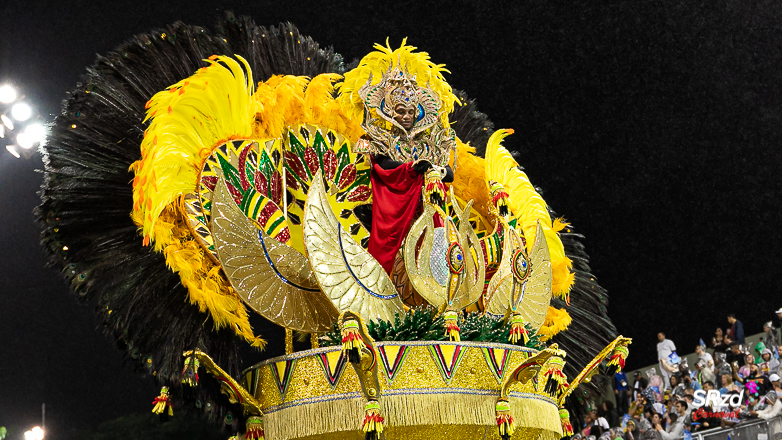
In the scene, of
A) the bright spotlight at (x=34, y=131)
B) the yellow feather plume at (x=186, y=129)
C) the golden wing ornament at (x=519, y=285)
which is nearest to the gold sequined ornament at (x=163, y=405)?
the yellow feather plume at (x=186, y=129)

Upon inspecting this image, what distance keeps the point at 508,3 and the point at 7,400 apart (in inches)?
255

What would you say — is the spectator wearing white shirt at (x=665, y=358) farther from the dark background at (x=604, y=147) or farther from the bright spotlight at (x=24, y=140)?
the bright spotlight at (x=24, y=140)

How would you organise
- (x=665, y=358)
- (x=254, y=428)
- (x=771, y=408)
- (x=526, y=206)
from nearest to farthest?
1. (x=254, y=428)
2. (x=526, y=206)
3. (x=771, y=408)
4. (x=665, y=358)

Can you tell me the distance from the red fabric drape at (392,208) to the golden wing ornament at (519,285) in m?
0.56

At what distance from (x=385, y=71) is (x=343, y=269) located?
1.42 meters

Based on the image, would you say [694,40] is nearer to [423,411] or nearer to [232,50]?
[232,50]

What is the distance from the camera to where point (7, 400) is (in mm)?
8109

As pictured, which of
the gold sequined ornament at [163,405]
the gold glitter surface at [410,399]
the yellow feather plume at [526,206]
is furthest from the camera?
the yellow feather plume at [526,206]

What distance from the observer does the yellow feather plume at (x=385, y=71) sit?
5.18m

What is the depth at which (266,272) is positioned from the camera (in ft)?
14.8

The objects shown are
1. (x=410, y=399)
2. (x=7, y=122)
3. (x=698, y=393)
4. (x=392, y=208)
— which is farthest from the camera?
(x=698, y=393)

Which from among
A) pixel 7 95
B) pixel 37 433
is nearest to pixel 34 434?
pixel 37 433

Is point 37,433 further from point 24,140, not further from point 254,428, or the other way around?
point 254,428

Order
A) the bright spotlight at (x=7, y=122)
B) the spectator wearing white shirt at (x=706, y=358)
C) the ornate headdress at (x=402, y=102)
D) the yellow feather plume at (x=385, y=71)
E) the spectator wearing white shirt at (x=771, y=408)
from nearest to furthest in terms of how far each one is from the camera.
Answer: the ornate headdress at (x=402, y=102) < the yellow feather plume at (x=385, y=71) < the bright spotlight at (x=7, y=122) < the spectator wearing white shirt at (x=771, y=408) < the spectator wearing white shirt at (x=706, y=358)
